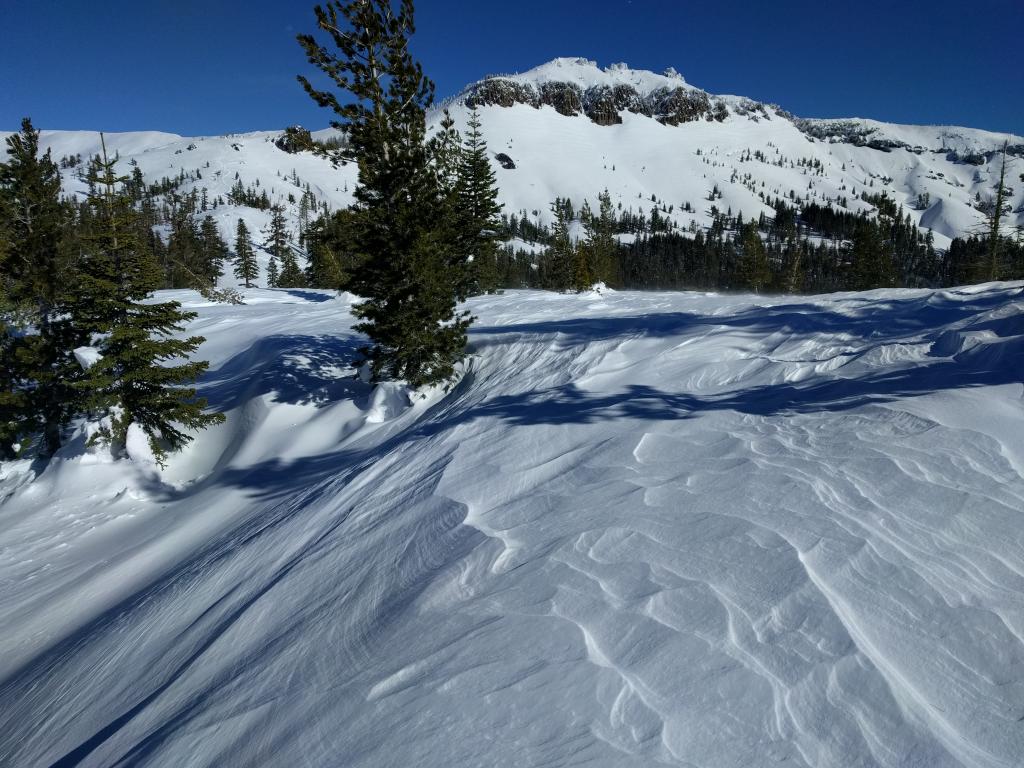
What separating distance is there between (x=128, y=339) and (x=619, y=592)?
1227 cm

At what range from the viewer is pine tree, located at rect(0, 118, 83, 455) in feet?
43.3

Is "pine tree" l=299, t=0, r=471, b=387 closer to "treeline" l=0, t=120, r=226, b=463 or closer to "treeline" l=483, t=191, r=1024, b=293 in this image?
"treeline" l=0, t=120, r=226, b=463

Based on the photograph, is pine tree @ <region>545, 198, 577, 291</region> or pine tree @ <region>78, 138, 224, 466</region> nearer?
pine tree @ <region>78, 138, 224, 466</region>

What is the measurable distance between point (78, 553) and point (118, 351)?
15.6ft

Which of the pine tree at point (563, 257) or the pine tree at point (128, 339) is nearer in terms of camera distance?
the pine tree at point (128, 339)

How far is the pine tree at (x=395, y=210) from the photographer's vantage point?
9.36 metres

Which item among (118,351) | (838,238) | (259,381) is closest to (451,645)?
(259,381)

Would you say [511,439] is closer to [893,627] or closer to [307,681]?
[307,681]

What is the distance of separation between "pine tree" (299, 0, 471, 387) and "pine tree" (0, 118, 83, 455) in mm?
7990

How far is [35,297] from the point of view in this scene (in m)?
13.6

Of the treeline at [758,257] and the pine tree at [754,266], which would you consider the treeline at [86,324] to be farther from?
the pine tree at [754,266]

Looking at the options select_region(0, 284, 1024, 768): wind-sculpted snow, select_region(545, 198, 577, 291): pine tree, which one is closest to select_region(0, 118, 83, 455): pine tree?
select_region(0, 284, 1024, 768): wind-sculpted snow

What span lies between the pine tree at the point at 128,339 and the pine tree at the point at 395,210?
4449mm

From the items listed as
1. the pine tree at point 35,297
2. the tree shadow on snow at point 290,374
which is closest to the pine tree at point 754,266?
the tree shadow on snow at point 290,374
